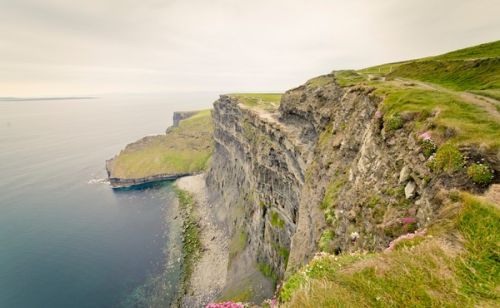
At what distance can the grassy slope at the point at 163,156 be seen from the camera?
147m

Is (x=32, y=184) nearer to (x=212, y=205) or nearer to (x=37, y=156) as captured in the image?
(x=37, y=156)

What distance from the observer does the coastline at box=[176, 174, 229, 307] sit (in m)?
59.3

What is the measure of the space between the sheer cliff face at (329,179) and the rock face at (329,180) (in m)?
0.08

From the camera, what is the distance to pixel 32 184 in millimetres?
132000

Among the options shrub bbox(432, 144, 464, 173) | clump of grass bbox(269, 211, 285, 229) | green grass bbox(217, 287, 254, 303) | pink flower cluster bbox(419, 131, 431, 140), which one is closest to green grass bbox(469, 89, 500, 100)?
pink flower cluster bbox(419, 131, 431, 140)

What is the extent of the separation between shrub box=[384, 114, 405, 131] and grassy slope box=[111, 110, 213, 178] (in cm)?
13796

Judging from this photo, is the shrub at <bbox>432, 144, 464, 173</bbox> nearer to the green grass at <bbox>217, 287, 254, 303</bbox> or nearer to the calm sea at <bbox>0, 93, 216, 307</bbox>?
the green grass at <bbox>217, 287, 254, 303</bbox>

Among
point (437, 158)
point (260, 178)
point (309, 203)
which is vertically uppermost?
point (437, 158)

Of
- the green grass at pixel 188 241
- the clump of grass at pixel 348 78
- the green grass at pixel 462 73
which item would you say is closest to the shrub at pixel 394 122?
the green grass at pixel 462 73

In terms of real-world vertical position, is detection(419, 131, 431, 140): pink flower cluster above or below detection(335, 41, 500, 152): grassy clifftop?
below

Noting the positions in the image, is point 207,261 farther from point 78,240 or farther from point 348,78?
point 348,78

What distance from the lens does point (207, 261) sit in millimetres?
71000

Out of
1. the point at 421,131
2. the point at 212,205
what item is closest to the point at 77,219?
the point at 212,205

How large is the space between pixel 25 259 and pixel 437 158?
100 metres
